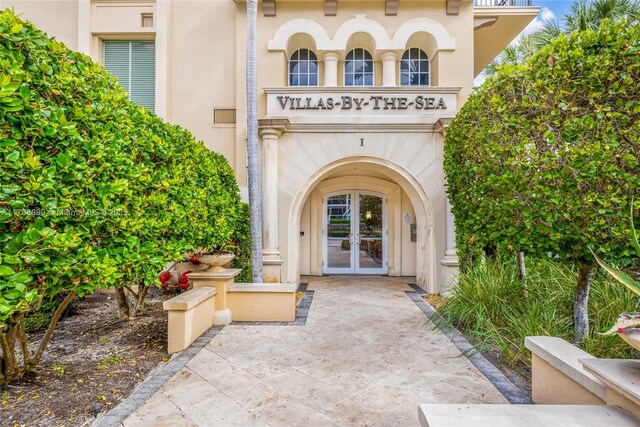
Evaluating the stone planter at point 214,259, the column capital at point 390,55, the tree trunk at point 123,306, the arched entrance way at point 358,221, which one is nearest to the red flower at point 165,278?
the tree trunk at point 123,306

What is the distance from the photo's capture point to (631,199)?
10.4 ft

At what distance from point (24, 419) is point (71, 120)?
2.65 m

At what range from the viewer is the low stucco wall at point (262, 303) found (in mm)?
5531

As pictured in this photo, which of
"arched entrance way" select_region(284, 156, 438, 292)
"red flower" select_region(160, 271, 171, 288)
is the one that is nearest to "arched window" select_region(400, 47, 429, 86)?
"arched entrance way" select_region(284, 156, 438, 292)

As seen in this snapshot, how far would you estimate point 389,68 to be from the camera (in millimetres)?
7965

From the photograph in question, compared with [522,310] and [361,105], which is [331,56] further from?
[522,310]

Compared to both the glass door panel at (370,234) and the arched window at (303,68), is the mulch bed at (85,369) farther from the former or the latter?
the arched window at (303,68)

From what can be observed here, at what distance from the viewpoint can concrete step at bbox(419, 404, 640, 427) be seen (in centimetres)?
196

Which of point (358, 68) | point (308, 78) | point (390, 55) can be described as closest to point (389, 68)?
point (390, 55)

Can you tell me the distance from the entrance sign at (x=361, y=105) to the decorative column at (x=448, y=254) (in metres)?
0.42

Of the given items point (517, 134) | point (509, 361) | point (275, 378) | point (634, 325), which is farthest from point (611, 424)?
point (517, 134)

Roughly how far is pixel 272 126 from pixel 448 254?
4952 millimetres

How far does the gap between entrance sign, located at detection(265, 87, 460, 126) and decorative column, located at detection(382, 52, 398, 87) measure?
0.49 meters

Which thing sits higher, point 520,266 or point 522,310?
point 520,266
